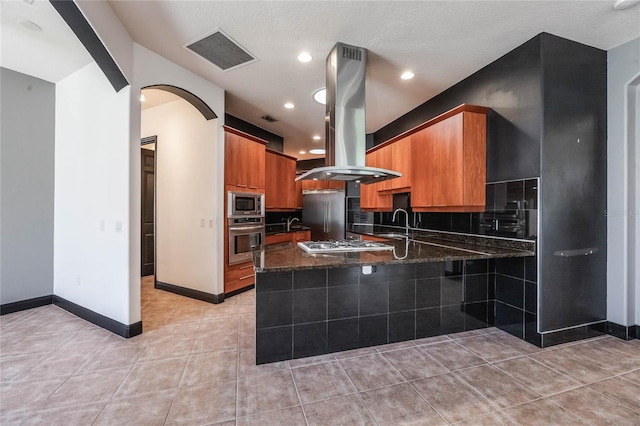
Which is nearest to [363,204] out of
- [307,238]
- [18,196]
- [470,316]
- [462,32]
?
[307,238]

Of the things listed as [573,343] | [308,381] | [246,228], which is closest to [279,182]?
[246,228]

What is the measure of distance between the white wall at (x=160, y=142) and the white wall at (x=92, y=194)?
0.07m

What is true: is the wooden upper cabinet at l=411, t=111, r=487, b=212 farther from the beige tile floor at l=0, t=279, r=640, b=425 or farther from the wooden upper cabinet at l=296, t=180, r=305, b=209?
the wooden upper cabinet at l=296, t=180, r=305, b=209

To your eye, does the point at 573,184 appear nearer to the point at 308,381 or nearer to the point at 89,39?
the point at 308,381

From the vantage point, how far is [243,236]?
3.84 metres

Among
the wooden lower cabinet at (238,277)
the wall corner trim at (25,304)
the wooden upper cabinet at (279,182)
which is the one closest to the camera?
the wall corner trim at (25,304)

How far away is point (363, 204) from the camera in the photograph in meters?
5.00

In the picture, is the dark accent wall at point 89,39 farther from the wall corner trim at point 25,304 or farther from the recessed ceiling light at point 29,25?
the wall corner trim at point 25,304

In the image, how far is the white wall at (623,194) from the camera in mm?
2414

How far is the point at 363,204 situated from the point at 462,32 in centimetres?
306

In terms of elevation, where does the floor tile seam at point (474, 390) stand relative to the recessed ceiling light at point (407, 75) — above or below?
below

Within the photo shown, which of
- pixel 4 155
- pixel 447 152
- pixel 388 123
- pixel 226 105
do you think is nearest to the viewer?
pixel 447 152

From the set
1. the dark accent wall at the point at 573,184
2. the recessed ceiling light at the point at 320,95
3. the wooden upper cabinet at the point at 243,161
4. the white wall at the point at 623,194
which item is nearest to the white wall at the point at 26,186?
the wooden upper cabinet at the point at 243,161

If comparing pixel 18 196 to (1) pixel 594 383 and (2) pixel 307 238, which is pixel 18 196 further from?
(1) pixel 594 383
